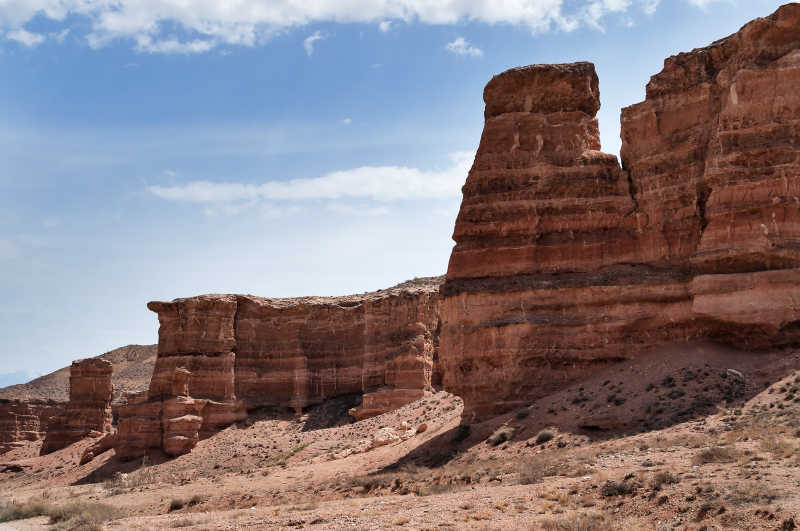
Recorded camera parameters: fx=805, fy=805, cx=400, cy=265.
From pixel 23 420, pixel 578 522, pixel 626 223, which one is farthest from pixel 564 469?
pixel 23 420

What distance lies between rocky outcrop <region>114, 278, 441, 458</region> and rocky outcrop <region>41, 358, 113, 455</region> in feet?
28.1

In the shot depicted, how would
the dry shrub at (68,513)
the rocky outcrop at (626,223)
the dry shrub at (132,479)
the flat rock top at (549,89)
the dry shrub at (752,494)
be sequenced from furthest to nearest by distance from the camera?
the dry shrub at (132,479) < the flat rock top at (549,89) < the rocky outcrop at (626,223) < the dry shrub at (68,513) < the dry shrub at (752,494)

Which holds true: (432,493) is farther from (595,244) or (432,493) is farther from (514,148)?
(514,148)

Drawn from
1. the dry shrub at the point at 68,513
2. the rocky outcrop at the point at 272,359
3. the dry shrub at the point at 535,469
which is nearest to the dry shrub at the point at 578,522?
the dry shrub at the point at 535,469

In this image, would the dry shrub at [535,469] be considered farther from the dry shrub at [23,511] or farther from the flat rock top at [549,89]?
the dry shrub at [23,511]

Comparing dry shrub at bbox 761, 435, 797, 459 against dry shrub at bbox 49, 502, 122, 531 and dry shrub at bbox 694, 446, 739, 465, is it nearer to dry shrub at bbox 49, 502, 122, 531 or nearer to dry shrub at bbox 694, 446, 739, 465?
dry shrub at bbox 694, 446, 739, 465

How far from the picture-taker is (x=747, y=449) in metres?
16.9

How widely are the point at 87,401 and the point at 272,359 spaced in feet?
47.5

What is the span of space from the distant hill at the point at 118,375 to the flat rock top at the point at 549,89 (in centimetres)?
6605

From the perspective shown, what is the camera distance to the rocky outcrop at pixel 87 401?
174 ft

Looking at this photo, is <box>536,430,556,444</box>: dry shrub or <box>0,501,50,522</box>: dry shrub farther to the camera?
<box>0,501,50,522</box>: dry shrub

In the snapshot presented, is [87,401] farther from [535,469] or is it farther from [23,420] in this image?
[535,469]

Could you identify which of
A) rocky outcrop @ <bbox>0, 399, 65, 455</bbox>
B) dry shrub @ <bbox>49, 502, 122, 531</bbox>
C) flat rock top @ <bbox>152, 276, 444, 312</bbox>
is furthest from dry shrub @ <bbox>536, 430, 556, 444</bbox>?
rocky outcrop @ <bbox>0, 399, 65, 455</bbox>

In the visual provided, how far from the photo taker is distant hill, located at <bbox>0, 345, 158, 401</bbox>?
307 ft
